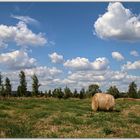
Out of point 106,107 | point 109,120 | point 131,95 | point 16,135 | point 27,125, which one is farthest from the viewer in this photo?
point 131,95

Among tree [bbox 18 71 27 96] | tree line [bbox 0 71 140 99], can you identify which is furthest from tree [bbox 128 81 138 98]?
tree [bbox 18 71 27 96]

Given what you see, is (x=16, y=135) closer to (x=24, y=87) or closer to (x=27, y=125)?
(x=27, y=125)

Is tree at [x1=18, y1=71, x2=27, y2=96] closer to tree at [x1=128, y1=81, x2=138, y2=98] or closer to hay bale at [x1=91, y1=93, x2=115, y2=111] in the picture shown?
tree at [x1=128, y1=81, x2=138, y2=98]

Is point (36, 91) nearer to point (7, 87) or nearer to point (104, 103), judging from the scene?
point (7, 87)

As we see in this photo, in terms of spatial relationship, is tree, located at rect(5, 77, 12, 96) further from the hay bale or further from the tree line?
the hay bale

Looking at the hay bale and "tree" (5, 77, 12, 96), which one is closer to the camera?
the hay bale

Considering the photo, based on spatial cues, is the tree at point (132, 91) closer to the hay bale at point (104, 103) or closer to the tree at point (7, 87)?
the tree at point (7, 87)

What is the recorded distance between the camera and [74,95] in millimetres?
89062

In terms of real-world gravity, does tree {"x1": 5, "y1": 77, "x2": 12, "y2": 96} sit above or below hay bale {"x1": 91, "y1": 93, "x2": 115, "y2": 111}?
above

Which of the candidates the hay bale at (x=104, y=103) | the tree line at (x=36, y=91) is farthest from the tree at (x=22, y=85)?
the hay bale at (x=104, y=103)

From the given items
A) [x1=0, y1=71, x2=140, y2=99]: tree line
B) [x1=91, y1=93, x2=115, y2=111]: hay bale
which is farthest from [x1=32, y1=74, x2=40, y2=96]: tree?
[x1=91, y1=93, x2=115, y2=111]: hay bale

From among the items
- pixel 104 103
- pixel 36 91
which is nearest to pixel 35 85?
pixel 36 91

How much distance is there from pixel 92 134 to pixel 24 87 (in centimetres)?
6511

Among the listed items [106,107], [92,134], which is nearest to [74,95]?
[106,107]
